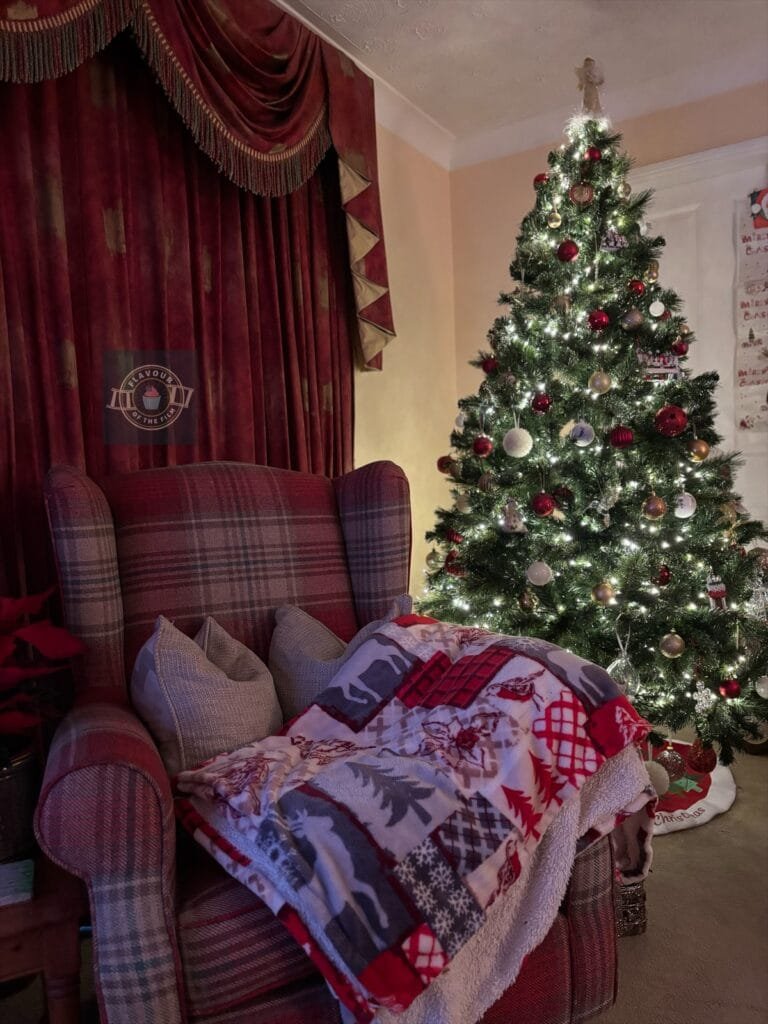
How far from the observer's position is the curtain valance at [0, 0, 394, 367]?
164 centimetres

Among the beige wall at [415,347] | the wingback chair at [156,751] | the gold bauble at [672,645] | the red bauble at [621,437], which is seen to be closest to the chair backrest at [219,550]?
the wingback chair at [156,751]

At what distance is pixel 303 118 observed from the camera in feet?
7.70

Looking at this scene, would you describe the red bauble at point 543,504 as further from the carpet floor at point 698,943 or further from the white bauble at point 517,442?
the carpet floor at point 698,943

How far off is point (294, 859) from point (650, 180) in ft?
10.0

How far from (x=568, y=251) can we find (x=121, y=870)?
79.2 inches

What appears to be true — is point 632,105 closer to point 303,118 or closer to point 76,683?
point 303,118

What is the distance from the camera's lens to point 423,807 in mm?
1036

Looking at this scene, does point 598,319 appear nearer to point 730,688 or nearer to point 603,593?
point 603,593

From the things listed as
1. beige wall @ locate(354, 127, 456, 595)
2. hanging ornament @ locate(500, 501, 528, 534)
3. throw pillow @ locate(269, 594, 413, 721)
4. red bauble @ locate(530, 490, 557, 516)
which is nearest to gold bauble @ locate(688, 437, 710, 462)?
red bauble @ locate(530, 490, 557, 516)

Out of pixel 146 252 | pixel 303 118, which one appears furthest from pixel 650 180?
pixel 146 252

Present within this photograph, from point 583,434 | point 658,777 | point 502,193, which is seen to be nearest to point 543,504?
point 583,434

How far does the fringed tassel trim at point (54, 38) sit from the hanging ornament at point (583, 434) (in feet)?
5.09

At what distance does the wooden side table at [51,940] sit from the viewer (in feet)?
3.31

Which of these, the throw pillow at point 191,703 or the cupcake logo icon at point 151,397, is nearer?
the throw pillow at point 191,703
